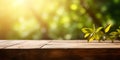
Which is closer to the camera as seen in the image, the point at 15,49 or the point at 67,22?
the point at 15,49

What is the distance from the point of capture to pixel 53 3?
13.1 ft

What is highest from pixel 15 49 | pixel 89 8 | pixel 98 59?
pixel 89 8

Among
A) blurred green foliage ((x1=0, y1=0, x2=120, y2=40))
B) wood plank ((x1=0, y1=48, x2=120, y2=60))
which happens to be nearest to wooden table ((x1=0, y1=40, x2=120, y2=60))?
wood plank ((x1=0, y1=48, x2=120, y2=60))

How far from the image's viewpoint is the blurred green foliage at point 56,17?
3912 millimetres

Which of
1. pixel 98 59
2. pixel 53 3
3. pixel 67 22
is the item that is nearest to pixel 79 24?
pixel 67 22

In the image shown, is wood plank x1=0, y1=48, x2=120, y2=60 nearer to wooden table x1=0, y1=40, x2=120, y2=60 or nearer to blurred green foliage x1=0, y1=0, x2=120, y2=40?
wooden table x1=0, y1=40, x2=120, y2=60

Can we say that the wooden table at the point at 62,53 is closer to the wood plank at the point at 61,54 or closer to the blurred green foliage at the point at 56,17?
the wood plank at the point at 61,54

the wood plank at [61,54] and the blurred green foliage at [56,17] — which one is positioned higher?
the blurred green foliage at [56,17]

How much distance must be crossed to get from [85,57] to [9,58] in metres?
0.58

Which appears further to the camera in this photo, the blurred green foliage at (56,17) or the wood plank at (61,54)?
the blurred green foliage at (56,17)

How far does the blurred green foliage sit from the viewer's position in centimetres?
391

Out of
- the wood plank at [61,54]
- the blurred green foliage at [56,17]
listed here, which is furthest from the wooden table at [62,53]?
the blurred green foliage at [56,17]

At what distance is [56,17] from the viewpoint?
3973mm

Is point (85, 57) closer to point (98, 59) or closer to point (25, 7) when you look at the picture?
point (98, 59)
